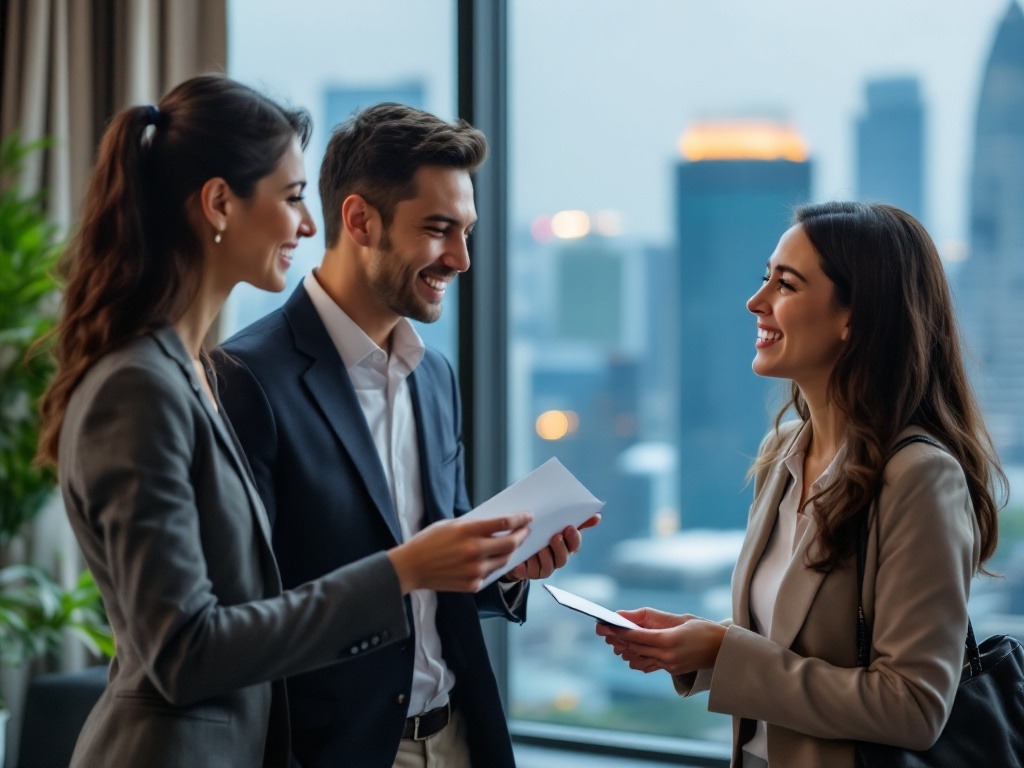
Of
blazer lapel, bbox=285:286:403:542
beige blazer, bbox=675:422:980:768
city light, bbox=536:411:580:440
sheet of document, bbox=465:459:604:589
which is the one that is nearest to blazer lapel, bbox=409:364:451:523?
blazer lapel, bbox=285:286:403:542

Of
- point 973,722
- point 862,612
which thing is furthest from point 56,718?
point 973,722

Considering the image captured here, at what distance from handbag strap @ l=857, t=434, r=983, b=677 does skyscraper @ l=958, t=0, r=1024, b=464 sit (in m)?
1.02

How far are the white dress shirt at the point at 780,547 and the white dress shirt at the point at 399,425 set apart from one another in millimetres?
601

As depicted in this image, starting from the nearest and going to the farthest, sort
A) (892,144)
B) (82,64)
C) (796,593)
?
(796,593) → (892,144) → (82,64)

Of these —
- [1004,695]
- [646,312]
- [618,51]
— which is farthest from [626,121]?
[1004,695]

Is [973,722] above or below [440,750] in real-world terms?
above

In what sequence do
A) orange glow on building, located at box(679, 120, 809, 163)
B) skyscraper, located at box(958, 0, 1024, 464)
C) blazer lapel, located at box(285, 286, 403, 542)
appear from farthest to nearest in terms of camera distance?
orange glow on building, located at box(679, 120, 809, 163), skyscraper, located at box(958, 0, 1024, 464), blazer lapel, located at box(285, 286, 403, 542)

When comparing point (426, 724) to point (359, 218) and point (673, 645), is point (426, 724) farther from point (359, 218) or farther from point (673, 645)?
point (359, 218)

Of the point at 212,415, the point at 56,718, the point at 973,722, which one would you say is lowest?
the point at 56,718

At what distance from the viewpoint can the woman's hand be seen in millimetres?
1965

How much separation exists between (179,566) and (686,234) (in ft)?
7.10

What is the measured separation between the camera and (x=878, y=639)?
1785 mm

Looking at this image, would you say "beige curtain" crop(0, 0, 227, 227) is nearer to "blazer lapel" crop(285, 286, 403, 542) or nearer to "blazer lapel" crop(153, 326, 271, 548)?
"blazer lapel" crop(285, 286, 403, 542)

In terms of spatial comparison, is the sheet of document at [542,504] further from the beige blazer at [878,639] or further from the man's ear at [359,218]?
the man's ear at [359,218]
